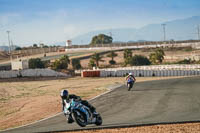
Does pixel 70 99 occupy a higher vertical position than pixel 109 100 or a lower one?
higher

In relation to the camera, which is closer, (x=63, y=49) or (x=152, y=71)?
(x=152, y=71)

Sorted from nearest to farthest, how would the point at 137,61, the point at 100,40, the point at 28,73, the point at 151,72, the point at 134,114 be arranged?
the point at 134,114 < the point at 151,72 < the point at 28,73 < the point at 137,61 < the point at 100,40

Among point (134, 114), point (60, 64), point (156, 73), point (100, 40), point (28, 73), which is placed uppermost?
point (100, 40)

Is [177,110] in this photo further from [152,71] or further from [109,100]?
[152,71]

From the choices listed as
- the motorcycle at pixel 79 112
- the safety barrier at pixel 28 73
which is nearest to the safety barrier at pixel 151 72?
the safety barrier at pixel 28 73

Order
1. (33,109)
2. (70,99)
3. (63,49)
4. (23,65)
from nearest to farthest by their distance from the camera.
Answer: (70,99) < (33,109) < (23,65) < (63,49)

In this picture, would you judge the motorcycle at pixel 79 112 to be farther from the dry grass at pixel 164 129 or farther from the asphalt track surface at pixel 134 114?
the asphalt track surface at pixel 134 114

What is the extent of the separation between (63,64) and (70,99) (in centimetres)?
4713

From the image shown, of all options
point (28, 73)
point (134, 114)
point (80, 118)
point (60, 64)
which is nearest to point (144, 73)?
point (28, 73)

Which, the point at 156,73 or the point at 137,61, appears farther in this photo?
the point at 137,61

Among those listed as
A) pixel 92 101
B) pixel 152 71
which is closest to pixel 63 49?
pixel 152 71

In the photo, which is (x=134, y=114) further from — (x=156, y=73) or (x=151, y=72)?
(x=151, y=72)

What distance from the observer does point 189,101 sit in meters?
18.2

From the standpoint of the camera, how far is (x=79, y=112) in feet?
36.0
